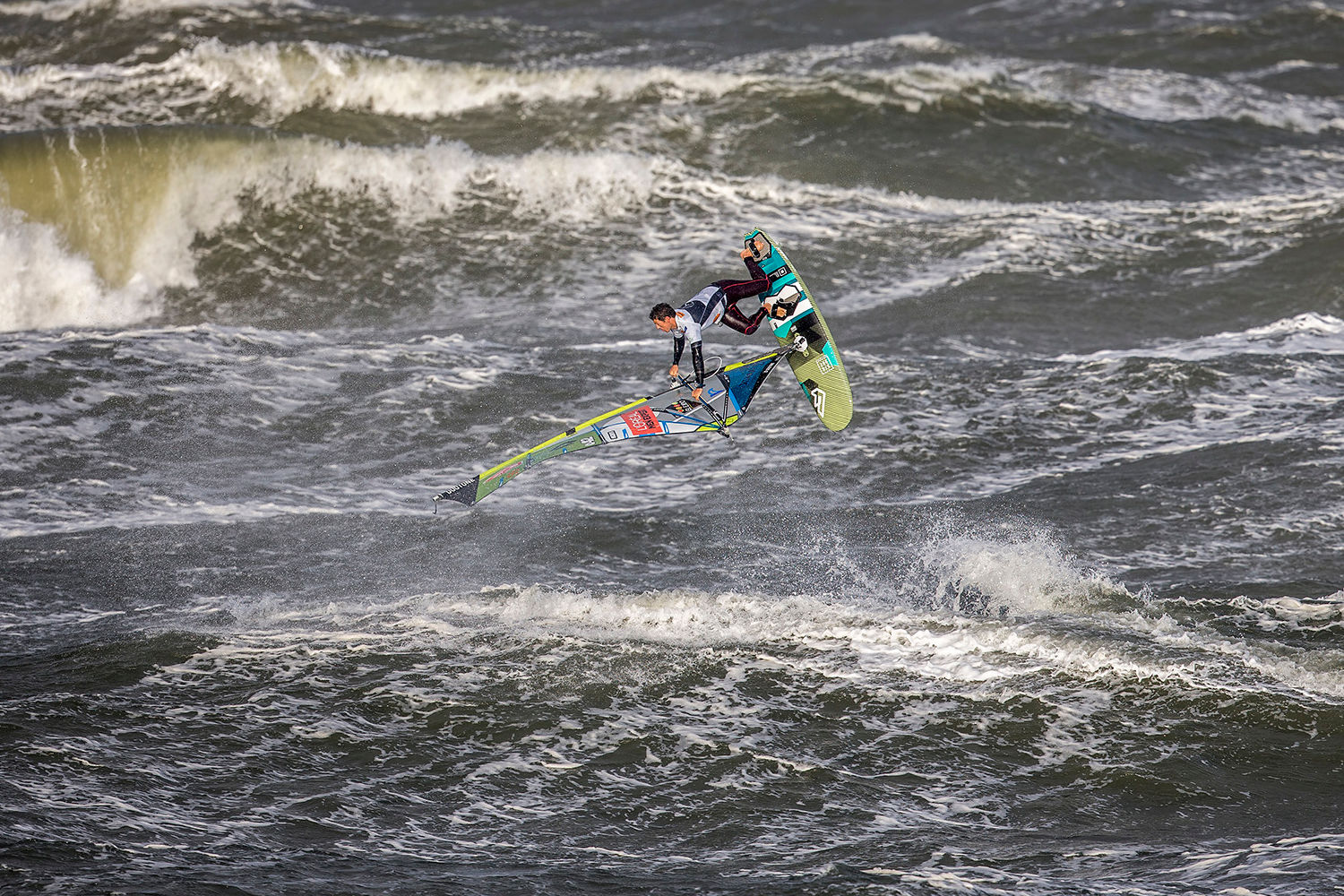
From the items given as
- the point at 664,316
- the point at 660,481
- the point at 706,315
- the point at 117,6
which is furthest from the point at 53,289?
the point at 117,6

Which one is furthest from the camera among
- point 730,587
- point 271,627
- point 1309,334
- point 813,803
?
point 1309,334

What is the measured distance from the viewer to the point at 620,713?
9148mm

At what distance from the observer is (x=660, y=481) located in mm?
13508

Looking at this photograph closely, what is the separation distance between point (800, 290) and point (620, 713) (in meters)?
4.33

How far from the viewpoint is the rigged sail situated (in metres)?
11.4

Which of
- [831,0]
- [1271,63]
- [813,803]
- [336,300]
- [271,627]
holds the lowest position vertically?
[813,803]

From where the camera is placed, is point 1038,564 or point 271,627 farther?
point 1038,564

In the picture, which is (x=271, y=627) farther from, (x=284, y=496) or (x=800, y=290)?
(x=800, y=290)

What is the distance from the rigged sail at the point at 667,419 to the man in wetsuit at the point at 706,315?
0.87 feet

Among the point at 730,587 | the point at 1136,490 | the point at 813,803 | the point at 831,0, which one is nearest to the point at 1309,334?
the point at 1136,490

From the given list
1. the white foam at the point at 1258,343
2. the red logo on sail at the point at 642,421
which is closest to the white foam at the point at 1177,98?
the white foam at the point at 1258,343

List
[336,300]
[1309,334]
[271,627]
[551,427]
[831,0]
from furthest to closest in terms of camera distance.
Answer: [831,0]
[336,300]
[1309,334]
[551,427]
[271,627]

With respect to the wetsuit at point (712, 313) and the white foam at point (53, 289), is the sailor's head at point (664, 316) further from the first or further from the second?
the white foam at point (53, 289)

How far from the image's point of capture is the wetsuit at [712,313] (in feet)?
34.9
